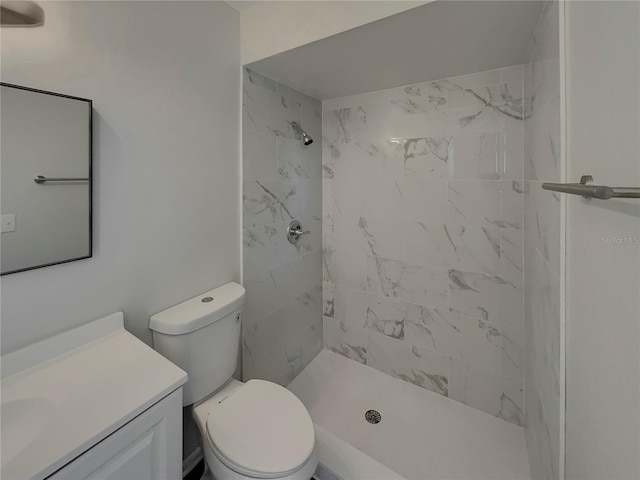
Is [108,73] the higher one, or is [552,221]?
[108,73]

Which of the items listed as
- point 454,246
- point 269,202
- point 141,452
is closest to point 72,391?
point 141,452

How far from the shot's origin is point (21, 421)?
2.42 feet

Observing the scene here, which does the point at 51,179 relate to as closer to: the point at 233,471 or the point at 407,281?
the point at 233,471

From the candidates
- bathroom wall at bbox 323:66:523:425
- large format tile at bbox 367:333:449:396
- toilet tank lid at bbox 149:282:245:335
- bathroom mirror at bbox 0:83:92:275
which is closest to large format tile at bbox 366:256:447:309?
bathroom wall at bbox 323:66:523:425

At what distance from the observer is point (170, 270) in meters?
1.30

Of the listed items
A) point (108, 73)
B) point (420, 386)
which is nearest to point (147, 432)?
point (108, 73)

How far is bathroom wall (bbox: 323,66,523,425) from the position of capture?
163 cm

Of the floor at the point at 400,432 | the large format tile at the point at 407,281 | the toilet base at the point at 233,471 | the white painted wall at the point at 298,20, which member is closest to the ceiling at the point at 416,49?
the white painted wall at the point at 298,20

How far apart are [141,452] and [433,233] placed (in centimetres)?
173

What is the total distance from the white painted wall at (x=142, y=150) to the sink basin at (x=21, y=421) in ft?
0.64

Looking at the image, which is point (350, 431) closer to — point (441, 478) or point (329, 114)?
point (441, 478)

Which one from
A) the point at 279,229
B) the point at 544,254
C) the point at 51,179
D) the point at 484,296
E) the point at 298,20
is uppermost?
the point at 298,20

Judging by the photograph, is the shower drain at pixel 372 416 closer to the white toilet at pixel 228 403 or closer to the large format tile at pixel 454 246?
the white toilet at pixel 228 403

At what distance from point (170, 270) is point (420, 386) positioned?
1762 millimetres
